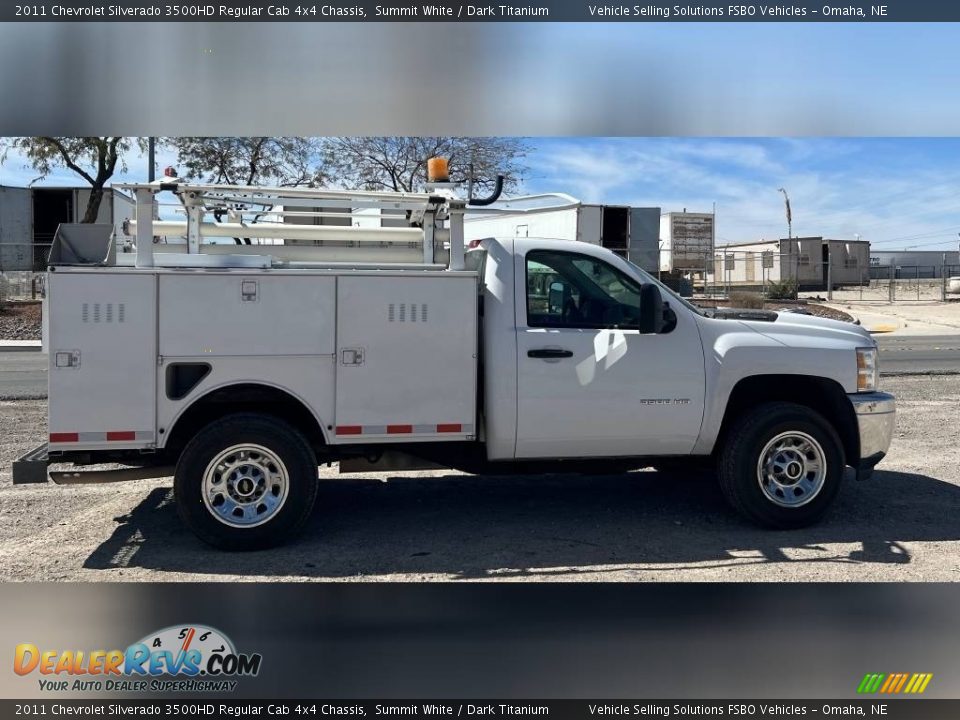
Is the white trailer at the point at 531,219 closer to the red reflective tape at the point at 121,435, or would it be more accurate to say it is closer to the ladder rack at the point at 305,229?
the ladder rack at the point at 305,229

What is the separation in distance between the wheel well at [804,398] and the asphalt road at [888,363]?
8985 millimetres

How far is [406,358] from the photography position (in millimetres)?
5809

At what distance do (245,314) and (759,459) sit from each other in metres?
3.66

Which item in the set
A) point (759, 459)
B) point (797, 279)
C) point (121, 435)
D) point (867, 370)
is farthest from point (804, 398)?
point (797, 279)

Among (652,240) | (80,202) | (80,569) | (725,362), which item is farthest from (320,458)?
(80,202)

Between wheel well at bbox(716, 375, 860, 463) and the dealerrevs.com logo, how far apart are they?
3.85m

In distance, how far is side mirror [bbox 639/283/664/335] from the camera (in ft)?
19.3

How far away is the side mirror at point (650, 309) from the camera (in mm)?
5894

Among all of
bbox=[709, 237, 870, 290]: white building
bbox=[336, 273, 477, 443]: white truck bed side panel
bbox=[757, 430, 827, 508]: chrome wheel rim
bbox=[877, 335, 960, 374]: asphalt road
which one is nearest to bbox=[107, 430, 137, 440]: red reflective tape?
bbox=[336, 273, 477, 443]: white truck bed side panel

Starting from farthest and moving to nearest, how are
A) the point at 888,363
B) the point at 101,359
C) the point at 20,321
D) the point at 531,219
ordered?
1. the point at 20,321
2. the point at 888,363
3. the point at 531,219
4. the point at 101,359

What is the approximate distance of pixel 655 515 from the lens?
21.8ft

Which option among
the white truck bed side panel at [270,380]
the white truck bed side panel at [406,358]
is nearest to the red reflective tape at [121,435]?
the white truck bed side panel at [270,380]

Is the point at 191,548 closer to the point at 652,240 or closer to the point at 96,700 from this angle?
the point at 96,700

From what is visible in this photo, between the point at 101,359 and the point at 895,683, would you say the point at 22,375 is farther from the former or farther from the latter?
the point at 895,683
